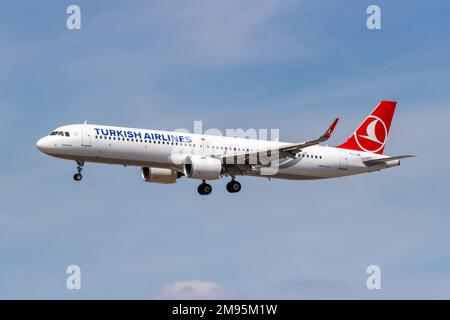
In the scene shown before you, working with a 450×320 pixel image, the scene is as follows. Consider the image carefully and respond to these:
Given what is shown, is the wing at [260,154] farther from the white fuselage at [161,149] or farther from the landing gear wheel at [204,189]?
the landing gear wheel at [204,189]

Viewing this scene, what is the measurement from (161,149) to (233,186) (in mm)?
7540

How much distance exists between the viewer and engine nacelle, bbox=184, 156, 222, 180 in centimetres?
7800

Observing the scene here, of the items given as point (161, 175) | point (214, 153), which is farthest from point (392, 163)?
point (161, 175)

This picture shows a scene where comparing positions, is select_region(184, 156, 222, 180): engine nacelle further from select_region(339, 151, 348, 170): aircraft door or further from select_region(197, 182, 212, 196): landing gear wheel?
select_region(339, 151, 348, 170): aircraft door

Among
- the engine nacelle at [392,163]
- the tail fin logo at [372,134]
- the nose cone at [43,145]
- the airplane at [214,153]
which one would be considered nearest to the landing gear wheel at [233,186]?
the airplane at [214,153]

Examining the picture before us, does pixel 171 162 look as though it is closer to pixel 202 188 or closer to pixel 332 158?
pixel 202 188

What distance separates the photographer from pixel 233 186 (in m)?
82.0

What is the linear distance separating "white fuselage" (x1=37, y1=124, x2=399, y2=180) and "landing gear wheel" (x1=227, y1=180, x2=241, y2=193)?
31.6 inches

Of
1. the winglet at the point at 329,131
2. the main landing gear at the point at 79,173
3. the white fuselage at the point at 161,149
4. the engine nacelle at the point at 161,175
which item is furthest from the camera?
the engine nacelle at the point at 161,175

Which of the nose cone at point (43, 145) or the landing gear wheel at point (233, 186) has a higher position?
the nose cone at point (43, 145)

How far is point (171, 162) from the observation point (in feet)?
255

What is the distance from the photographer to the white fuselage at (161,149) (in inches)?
2968

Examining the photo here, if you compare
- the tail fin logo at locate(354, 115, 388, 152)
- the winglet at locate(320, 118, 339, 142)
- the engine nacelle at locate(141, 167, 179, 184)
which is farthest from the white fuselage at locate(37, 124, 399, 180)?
the winglet at locate(320, 118, 339, 142)
